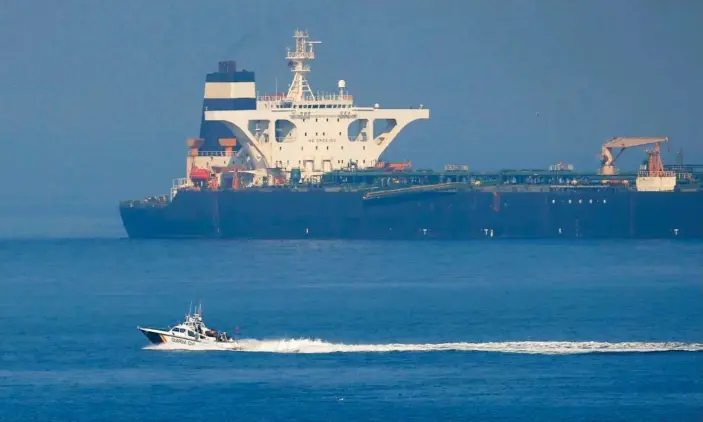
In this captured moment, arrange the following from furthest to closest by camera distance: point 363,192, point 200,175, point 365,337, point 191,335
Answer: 1. point 200,175
2. point 363,192
3. point 365,337
4. point 191,335

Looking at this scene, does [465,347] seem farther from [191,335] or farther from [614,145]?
[614,145]

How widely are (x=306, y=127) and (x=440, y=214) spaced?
1175 cm

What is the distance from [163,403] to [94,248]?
2552 inches

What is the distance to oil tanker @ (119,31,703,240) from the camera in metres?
112

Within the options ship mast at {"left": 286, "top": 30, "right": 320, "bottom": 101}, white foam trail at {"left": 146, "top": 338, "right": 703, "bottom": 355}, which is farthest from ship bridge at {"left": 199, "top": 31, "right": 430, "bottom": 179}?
white foam trail at {"left": 146, "top": 338, "right": 703, "bottom": 355}

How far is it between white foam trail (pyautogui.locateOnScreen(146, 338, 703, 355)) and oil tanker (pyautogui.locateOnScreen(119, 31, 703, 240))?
4692 cm

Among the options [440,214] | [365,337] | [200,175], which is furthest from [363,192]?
[365,337]

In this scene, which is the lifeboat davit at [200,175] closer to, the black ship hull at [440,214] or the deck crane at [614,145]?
the black ship hull at [440,214]

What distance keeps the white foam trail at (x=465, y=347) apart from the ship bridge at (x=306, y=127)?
180 ft

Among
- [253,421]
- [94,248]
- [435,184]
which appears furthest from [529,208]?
[253,421]

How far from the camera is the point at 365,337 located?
67625mm

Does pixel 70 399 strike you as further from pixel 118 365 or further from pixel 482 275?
pixel 482 275

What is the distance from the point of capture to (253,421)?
53.4m

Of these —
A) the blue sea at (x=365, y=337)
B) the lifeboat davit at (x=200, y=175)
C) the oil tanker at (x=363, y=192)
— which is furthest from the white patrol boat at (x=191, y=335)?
the lifeboat davit at (x=200, y=175)
